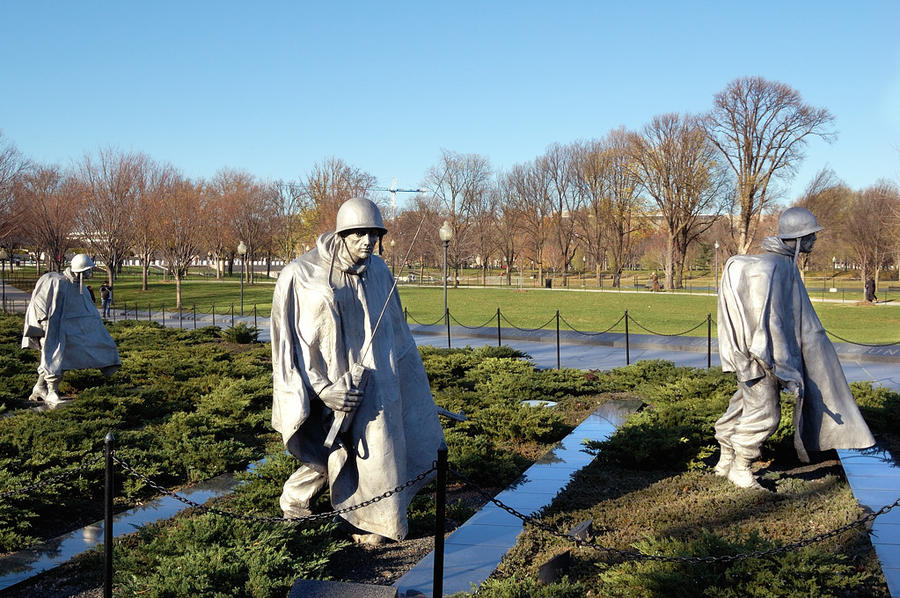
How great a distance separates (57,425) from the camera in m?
8.16

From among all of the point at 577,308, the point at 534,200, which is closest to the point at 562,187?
the point at 534,200

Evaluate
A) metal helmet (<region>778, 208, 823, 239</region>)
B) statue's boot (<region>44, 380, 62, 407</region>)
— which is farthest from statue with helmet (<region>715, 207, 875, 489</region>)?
statue's boot (<region>44, 380, 62, 407</region>)

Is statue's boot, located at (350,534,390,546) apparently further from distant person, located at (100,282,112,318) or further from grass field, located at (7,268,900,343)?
distant person, located at (100,282,112,318)

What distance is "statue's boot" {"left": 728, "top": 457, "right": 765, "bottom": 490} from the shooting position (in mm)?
6109

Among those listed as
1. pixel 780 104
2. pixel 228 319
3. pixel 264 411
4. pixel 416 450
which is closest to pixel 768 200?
pixel 780 104

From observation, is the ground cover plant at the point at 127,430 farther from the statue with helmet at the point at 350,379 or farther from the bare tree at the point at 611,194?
the bare tree at the point at 611,194

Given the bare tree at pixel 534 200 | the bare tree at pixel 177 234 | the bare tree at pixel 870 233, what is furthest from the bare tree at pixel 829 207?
the bare tree at pixel 177 234

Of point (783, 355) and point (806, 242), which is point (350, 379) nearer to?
point (783, 355)

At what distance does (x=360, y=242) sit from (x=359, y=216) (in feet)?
0.61

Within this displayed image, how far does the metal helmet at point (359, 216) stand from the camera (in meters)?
4.39

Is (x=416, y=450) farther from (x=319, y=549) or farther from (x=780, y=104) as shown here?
(x=780, y=104)

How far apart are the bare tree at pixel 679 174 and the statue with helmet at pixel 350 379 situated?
47430 mm

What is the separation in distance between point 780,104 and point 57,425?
47.9 m

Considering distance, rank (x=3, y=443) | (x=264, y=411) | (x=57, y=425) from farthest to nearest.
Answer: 1. (x=264, y=411)
2. (x=57, y=425)
3. (x=3, y=443)
